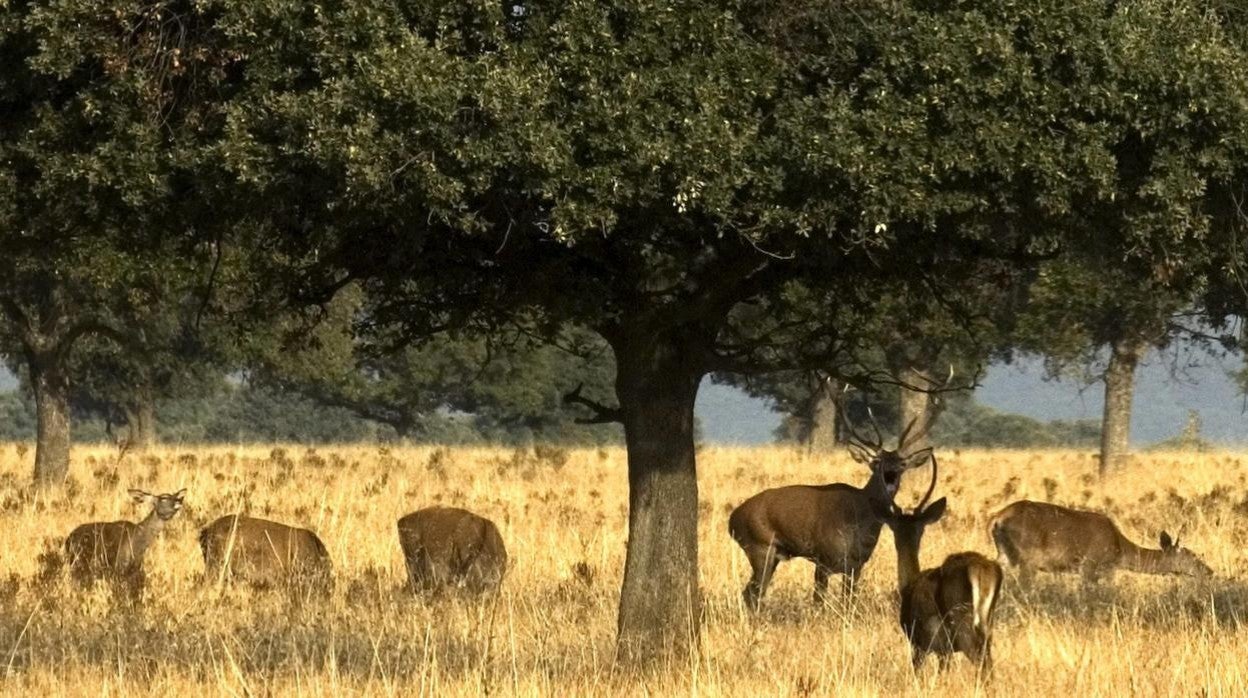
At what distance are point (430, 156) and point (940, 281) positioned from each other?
4667 mm

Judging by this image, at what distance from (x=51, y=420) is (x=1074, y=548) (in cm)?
1721

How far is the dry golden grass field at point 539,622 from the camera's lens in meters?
10.8

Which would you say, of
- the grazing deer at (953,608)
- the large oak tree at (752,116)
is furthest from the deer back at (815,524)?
the large oak tree at (752,116)

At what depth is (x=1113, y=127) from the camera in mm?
9797

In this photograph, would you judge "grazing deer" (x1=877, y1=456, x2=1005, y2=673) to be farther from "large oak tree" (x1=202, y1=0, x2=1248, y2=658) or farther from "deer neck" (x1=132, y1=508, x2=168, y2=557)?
"deer neck" (x1=132, y1=508, x2=168, y2=557)

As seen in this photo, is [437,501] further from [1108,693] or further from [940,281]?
[1108,693]

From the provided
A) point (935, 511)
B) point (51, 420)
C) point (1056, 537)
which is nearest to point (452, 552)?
point (935, 511)

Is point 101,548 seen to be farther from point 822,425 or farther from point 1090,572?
point 822,425

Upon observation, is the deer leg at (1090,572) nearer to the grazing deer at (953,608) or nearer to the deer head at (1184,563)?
the deer head at (1184,563)

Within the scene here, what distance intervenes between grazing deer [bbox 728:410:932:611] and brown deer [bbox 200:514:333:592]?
11.7 ft

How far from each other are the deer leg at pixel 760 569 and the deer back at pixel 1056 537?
2636 millimetres

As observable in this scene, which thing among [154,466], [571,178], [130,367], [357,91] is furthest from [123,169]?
[130,367]

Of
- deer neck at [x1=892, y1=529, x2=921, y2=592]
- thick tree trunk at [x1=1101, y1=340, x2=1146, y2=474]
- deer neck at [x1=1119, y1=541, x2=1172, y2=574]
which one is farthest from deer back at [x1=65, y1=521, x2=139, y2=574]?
thick tree trunk at [x1=1101, y1=340, x2=1146, y2=474]

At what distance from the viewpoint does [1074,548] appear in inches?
681
